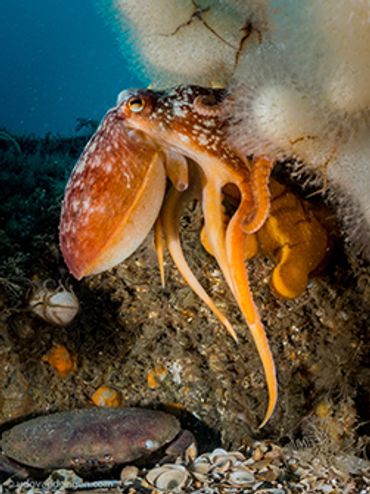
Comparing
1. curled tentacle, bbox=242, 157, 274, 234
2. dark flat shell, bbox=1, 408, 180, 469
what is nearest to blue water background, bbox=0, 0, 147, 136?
dark flat shell, bbox=1, 408, 180, 469

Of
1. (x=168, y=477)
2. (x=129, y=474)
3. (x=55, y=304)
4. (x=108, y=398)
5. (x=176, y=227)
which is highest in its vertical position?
(x=176, y=227)

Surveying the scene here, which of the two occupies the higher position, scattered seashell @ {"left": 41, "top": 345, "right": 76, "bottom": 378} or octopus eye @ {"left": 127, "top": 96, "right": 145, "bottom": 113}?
octopus eye @ {"left": 127, "top": 96, "right": 145, "bottom": 113}

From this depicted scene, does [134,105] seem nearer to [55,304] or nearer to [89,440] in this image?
[55,304]

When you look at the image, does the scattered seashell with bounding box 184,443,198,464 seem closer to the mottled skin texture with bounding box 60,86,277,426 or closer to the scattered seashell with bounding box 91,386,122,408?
the scattered seashell with bounding box 91,386,122,408

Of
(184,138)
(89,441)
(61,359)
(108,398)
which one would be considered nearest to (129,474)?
(89,441)

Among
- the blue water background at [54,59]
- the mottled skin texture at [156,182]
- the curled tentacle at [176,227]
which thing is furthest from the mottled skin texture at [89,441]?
the blue water background at [54,59]

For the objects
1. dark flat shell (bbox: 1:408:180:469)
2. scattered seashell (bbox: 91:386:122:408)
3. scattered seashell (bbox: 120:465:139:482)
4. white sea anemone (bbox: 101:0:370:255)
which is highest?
white sea anemone (bbox: 101:0:370:255)
